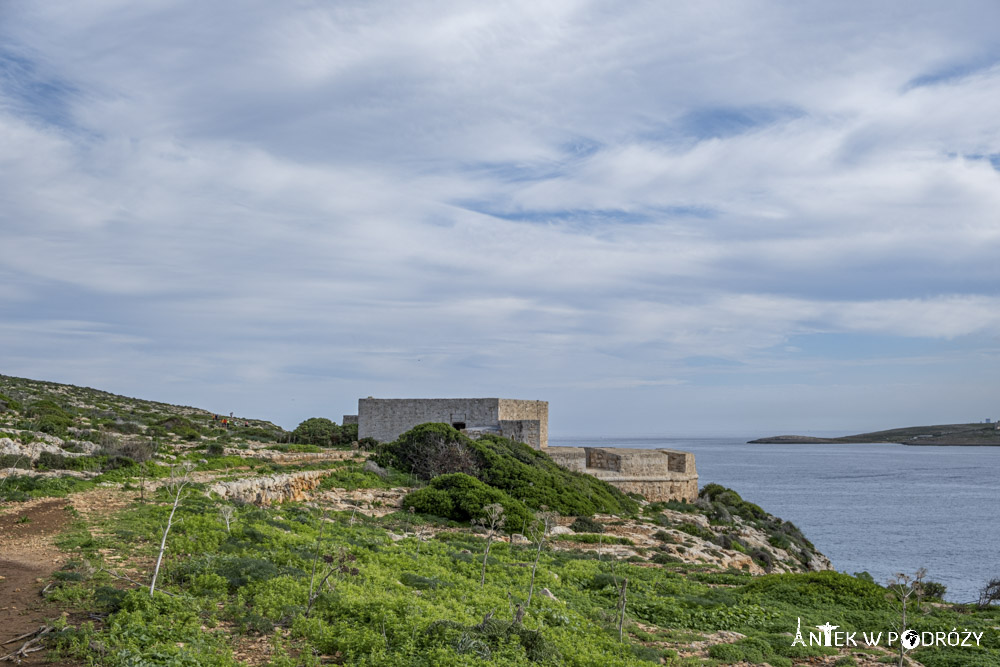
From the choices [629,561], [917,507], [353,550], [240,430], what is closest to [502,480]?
[629,561]

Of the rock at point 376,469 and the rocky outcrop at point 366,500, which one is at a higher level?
the rock at point 376,469

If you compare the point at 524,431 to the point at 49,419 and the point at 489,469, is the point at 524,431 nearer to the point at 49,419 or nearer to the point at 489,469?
the point at 489,469

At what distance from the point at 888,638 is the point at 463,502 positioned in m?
11.7

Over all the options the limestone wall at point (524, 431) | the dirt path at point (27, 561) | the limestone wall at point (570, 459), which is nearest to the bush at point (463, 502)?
the dirt path at point (27, 561)

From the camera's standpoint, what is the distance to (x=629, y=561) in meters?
17.9

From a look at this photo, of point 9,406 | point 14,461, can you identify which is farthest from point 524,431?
point 14,461

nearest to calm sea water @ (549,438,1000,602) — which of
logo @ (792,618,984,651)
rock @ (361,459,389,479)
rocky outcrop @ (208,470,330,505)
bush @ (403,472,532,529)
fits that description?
logo @ (792,618,984,651)

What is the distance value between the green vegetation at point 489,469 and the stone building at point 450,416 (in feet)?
25.2

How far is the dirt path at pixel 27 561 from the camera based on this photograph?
7.22 metres

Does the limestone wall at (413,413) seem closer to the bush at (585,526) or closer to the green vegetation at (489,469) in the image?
the green vegetation at (489,469)

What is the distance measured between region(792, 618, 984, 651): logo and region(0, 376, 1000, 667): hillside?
340 millimetres

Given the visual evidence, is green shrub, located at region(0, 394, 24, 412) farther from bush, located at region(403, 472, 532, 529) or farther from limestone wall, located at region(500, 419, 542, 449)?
limestone wall, located at region(500, 419, 542, 449)

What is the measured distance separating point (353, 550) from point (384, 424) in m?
27.4

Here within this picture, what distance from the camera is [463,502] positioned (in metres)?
20.5
